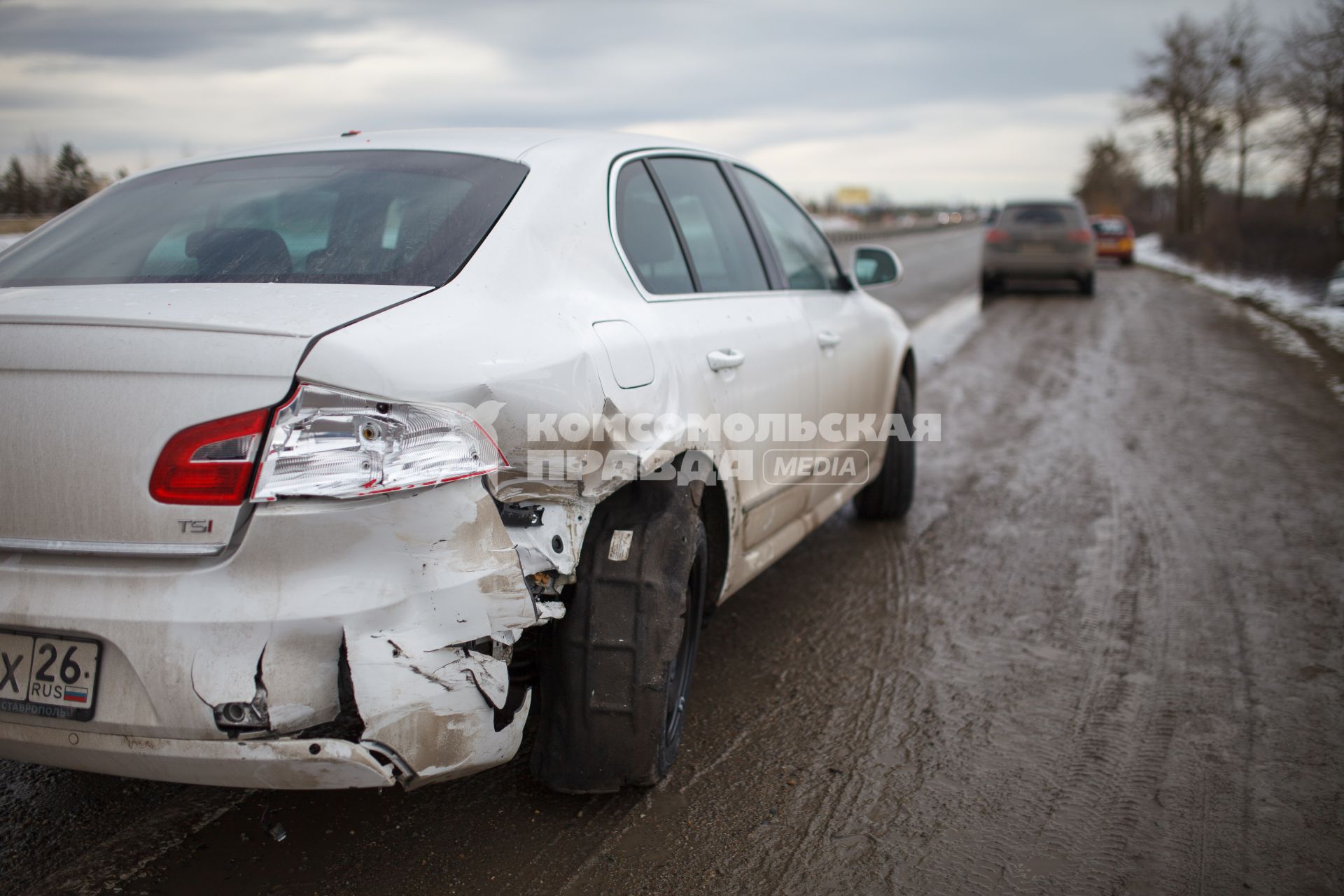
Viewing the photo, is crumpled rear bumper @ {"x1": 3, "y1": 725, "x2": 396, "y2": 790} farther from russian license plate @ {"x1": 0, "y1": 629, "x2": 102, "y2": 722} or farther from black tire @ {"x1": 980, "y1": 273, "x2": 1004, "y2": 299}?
black tire @ {"x1": 980, "y1": 273, "x2": 1004, "y2": 299}

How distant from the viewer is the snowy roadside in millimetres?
12008

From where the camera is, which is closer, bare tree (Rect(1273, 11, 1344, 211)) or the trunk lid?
the trunk lid

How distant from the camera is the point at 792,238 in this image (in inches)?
162

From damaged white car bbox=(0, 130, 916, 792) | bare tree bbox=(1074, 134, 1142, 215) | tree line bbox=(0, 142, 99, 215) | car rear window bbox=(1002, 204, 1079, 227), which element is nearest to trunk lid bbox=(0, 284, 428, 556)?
damaged white car bbox=(0, 130, 916, 792)

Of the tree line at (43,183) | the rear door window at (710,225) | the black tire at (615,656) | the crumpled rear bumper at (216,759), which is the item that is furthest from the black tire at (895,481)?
the tree line at (43,183)

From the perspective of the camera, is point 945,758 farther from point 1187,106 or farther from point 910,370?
point 1187,106

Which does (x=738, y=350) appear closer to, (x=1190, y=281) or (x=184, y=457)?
(x=184, y=457)

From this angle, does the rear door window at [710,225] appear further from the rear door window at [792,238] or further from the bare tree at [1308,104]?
the bare tree at [1308,104]

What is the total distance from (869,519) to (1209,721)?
2223 mm

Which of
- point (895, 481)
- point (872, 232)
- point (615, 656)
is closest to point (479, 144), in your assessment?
point (615, 656)

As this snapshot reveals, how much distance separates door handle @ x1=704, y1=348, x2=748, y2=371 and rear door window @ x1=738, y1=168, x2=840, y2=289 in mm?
888

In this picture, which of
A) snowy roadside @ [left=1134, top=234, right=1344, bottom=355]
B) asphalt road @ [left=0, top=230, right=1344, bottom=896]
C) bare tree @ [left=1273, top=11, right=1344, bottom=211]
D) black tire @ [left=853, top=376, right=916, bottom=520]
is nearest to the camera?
asphalt road @ [left=0, top=230, right=1344, bottom=896]

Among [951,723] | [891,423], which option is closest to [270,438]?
[951,723]

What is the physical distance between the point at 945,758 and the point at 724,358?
1.28m
